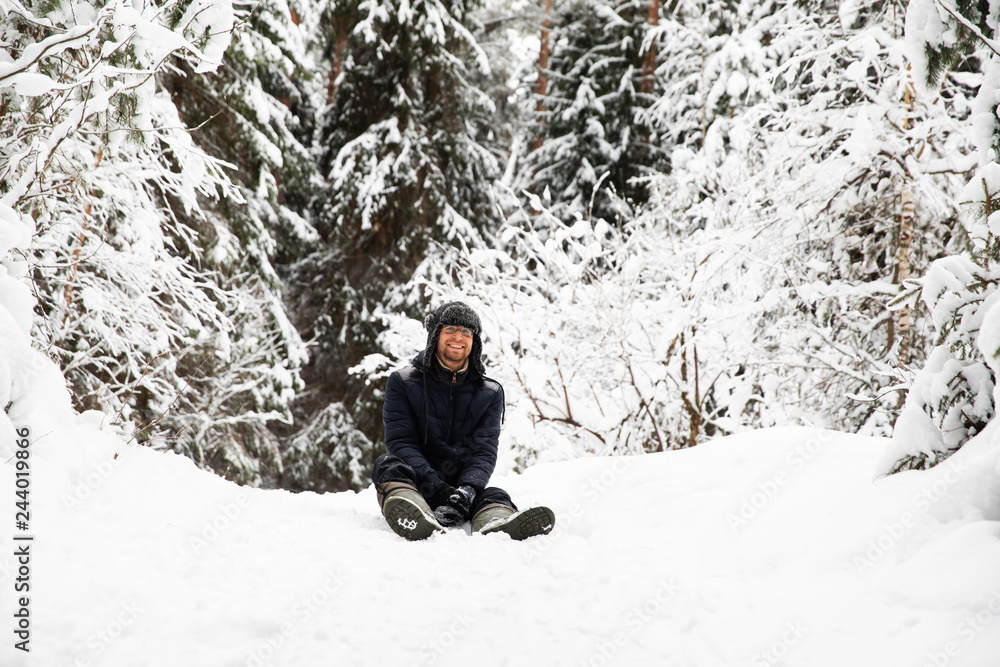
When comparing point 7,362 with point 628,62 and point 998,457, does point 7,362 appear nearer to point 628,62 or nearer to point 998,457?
point 998,457

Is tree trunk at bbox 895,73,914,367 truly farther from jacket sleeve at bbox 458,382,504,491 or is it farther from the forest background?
jacket sleeve at bbox 458,382,504,491

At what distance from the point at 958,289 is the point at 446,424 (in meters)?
2.60

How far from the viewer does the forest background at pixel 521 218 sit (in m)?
3.08

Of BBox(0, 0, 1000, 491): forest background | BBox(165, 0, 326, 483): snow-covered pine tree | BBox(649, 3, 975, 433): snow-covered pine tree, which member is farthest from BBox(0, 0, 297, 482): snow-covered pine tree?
BBox(649, 3, 975, 433): snow-covered pine tree

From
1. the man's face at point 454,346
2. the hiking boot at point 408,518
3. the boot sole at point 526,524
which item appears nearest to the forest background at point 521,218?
the boot sole at point 526,524

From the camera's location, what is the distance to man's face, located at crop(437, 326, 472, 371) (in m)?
3.79

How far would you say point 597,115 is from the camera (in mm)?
14039

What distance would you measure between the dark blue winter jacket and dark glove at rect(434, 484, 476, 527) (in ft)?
0.51

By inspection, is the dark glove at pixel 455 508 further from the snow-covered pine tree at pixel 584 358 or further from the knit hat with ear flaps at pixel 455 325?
the snow-covered pine tree at pixel 584 358

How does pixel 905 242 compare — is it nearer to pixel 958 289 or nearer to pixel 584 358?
pixel 584 358

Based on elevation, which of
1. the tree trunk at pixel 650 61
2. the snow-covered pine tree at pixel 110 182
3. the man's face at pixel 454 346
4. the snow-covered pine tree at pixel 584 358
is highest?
the tree trunk at pixel 650 61

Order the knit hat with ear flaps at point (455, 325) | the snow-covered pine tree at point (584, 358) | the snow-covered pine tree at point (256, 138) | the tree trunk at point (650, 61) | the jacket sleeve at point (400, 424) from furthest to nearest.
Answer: the tree trunk at point (650, 61) < the snow-covered pine tree at point (256, 138) < the snow-covered pine tree at point (584, 358) < the knit hat with ear flaps at point (455, 325) < the jacket sleeve at point (400, 424)

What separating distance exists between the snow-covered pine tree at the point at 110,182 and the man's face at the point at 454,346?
5.57ft

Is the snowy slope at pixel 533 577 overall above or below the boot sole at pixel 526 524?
above
